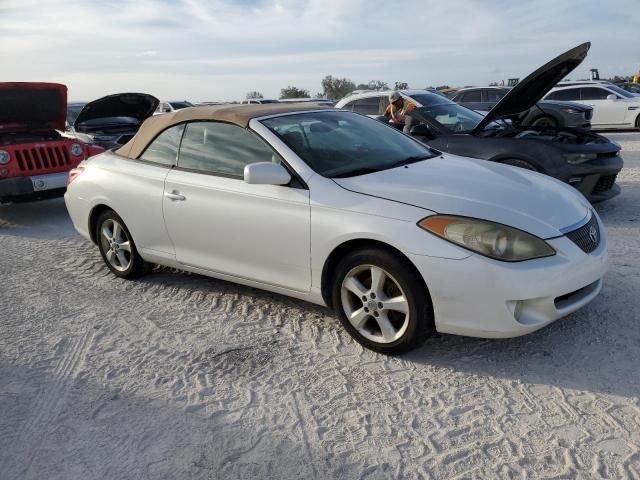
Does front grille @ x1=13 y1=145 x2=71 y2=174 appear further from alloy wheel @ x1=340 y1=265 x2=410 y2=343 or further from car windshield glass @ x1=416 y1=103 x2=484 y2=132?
alloy wheel @ x1=340 y1=265 x2=410 y2=343

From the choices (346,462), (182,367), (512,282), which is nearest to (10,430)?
(182,367)

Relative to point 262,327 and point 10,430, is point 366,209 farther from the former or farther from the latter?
point 10,430

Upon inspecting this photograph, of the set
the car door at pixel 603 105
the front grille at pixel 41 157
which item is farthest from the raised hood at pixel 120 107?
the car door at pixel 603 105

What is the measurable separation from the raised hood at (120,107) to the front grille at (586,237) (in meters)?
8.14

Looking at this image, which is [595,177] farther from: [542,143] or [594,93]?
[594,93]

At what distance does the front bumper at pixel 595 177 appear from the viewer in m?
6.35

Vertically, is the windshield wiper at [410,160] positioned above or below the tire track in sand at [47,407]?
above

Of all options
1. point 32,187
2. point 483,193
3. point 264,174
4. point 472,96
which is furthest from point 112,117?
point 472,96

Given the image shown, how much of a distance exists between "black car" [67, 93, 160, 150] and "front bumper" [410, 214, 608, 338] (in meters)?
7.85

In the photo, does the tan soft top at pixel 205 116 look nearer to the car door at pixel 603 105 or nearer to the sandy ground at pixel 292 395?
the sandy ground at pixel 292 395

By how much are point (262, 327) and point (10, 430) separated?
164 cm

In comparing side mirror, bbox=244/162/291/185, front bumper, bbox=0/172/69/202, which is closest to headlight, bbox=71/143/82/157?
front bumper, bbox=0/172/69/202

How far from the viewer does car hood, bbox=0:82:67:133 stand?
7949 mm

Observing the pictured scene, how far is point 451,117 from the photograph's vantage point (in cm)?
816
